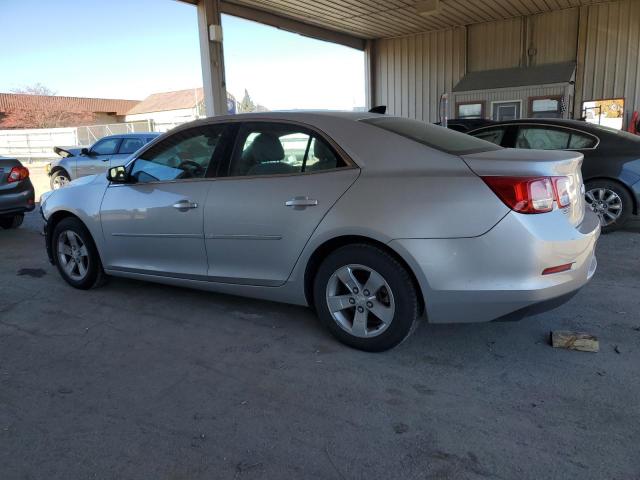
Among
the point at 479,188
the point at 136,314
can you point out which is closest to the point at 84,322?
the point at 136,314

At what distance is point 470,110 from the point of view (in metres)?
14.9

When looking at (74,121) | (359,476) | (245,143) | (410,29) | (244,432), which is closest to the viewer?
(359,476)

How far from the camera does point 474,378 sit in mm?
3064

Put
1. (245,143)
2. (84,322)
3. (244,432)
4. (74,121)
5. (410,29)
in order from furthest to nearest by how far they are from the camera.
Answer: (74,121) → (410,29) → (84,322) → (245,143) → (244,432)

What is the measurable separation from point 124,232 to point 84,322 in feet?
2.64

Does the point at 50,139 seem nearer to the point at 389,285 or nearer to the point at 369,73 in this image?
the point at 369,73

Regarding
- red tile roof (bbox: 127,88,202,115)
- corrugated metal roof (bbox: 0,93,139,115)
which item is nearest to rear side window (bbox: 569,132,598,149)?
red tile roof (bbox: 127,88,202,115)

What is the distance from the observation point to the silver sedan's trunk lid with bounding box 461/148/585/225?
114 inches

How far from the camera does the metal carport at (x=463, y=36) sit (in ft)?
40.1

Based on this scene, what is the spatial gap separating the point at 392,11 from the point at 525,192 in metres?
12.0

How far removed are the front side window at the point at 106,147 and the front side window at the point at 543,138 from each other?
30.5 ft

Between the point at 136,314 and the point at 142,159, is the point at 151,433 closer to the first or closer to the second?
the point at 136,314

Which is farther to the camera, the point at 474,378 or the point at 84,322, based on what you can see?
the point at 84,322

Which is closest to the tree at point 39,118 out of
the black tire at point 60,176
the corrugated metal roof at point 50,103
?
the corrugated metal roof at point 50,103
